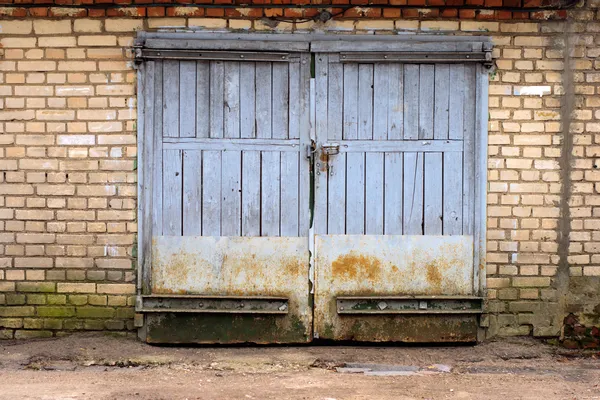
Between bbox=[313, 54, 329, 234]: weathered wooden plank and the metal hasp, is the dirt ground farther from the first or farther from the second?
bbox=[313, 54, 329, 234]: weathered wooden plank

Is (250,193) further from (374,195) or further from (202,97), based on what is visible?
(374,195)

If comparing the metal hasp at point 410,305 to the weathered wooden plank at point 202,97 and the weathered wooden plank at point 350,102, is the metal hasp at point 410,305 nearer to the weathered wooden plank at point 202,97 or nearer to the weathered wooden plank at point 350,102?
the weathered wooden plank at point 350,102

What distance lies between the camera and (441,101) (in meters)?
4.97

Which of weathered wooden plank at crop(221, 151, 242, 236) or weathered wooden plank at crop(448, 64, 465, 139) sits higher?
weathered wooden plank at crop(448, 64, 465, 139)

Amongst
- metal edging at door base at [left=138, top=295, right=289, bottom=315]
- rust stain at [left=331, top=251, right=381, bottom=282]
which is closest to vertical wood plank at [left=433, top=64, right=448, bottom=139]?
rust stain at [left=331, top=251, right=381, bottom=282]

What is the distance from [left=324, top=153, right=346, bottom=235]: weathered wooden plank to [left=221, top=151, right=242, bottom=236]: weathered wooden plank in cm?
65

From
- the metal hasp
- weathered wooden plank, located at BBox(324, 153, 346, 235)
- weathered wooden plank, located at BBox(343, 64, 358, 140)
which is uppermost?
weathered wooden plank, located at BBox(343, 64, 358, 140)

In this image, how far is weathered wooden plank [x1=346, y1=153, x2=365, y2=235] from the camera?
4.97 metres

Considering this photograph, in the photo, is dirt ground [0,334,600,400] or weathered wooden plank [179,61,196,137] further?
weathered wooden plank [179,61,196,137]

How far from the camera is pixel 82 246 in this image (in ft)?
16.3

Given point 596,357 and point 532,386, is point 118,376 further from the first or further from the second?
point 596,357

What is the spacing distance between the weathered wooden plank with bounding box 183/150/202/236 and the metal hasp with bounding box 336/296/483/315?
47.2 inches

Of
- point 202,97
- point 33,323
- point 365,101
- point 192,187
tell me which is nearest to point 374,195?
Answer: point 365,101

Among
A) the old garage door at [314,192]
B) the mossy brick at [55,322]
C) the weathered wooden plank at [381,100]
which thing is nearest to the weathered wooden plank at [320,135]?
the old garage door at [314,192]
